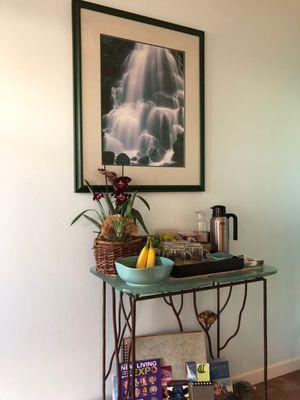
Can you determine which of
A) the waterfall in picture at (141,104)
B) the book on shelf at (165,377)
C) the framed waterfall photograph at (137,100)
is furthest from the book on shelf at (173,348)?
the waterfall in picture at (141,104)

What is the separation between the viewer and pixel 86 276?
1703 mm

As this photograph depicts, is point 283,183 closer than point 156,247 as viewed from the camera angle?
No

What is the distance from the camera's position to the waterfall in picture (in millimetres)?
1711

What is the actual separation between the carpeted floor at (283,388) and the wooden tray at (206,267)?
955 mm

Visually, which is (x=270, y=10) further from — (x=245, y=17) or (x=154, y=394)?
(x=154, y=394)

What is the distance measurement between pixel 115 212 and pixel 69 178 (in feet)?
0.88

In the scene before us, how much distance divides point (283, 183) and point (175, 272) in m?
1.20

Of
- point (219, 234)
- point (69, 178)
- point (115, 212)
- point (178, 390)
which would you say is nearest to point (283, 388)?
point (178, 390)

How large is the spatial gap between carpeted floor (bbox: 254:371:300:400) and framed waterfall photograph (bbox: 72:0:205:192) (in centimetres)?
128

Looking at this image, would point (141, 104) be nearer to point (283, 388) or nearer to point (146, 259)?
point (146, 259)

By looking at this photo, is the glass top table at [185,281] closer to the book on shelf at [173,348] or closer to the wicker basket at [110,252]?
the wicker basket at [110,252]

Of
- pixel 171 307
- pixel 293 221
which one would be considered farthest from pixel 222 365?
pixel 293 221

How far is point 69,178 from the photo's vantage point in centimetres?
165

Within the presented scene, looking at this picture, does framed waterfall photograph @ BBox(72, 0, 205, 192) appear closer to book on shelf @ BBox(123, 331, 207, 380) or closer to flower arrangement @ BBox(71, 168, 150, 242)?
flower arrangement @ BBox(71, 168, 150, 242)
